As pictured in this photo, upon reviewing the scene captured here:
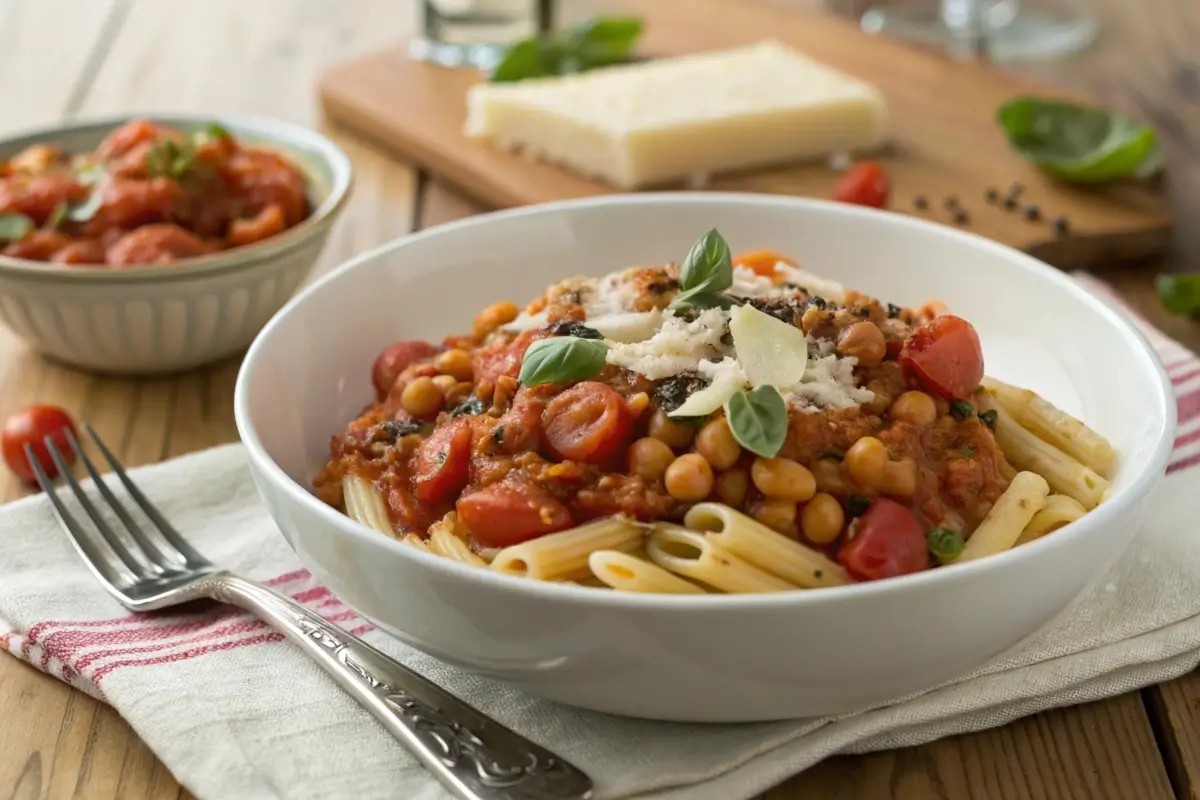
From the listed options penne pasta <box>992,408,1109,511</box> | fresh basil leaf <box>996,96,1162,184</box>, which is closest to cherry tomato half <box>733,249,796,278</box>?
penne pasta <box>992,408,1109,511</box>

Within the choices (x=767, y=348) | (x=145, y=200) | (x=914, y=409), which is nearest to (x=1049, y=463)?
(x=914, y=409)

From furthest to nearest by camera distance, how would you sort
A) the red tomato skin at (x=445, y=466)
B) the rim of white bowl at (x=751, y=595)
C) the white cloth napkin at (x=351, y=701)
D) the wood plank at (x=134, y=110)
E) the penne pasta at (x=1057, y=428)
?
the penne pasta at (x=1057, y=428)
the red tomato skin at (x=445, y=466)
the wood plank at (x=134, y=110)
the white cloth napkin at (x=351, y=701)
the rim of white bowl at (x=751, y=595)

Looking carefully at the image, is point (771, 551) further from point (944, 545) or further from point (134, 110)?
point (134, 110)

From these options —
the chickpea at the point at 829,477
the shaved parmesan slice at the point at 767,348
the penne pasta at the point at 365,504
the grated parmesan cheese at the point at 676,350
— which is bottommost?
the penne pasta at the point at 365,504

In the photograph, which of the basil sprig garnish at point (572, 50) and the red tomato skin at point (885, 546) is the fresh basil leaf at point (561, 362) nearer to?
the red tomato skin at point (885, 546)

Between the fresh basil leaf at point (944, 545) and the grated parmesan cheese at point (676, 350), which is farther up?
the grated parmesan cheese at point (676, 350)

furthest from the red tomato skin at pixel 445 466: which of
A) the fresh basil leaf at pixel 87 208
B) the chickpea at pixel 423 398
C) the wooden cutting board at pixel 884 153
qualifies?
the wooden cutting board at pixel 884 153

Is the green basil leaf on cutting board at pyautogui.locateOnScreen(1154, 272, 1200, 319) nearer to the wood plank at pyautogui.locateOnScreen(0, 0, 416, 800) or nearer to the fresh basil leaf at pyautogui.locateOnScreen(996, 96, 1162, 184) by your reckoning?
the fresh basil leaf at pyautogui.locateOnScreen(996, 96, 1162, 184)
